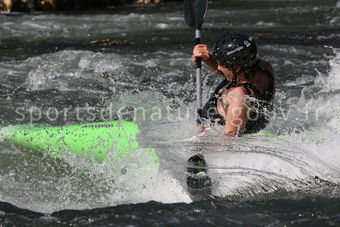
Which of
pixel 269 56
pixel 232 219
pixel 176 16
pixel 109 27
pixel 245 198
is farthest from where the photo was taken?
pixel 176 16

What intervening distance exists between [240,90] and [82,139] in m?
1.65

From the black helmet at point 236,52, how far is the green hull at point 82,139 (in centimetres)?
106

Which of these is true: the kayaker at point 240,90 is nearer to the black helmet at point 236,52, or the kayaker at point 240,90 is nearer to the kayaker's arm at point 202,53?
the black helmet at point 236,52

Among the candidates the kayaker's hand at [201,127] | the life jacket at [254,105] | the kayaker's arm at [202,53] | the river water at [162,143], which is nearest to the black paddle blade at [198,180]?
the river water at [162,143]

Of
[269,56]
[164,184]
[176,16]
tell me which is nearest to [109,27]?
[176,16]

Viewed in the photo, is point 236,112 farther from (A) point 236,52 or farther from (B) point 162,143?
(B) point 162,143

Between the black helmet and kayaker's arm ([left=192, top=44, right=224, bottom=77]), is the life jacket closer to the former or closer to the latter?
the black helmet

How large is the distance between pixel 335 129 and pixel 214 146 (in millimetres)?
1218

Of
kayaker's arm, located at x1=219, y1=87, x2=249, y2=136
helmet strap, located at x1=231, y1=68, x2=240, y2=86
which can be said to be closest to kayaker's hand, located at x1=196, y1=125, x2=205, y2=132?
kayaker's arm, located at x1=219, y1=87, x2=249, y2=136

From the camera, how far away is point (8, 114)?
23.1ft

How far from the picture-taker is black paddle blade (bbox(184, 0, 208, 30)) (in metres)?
5.54

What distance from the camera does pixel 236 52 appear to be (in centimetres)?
450

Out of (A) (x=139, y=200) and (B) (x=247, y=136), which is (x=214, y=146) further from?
(A) (x=139, y=200)

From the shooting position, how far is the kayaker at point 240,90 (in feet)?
14.3
